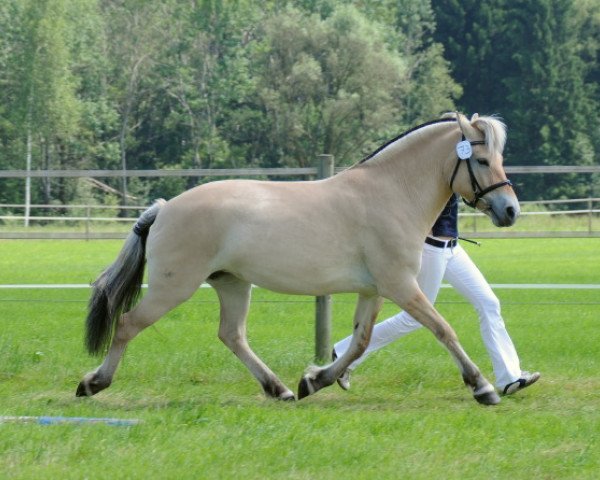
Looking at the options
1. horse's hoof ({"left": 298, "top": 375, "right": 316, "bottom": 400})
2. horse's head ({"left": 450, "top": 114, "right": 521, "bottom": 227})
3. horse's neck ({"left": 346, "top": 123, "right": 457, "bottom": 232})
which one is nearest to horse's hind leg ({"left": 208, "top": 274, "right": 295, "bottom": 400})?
horse's hoof ({"left": 298, "top": 375, "right": 316, "bottom": 400})

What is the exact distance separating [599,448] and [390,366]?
302cm

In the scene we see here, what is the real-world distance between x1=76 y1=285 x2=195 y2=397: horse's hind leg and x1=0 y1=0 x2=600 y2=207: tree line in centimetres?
4531

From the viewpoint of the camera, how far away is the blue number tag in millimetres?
7371

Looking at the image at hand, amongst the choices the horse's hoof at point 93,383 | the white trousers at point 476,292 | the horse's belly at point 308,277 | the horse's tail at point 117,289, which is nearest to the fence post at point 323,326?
the white trousers at point 476,292

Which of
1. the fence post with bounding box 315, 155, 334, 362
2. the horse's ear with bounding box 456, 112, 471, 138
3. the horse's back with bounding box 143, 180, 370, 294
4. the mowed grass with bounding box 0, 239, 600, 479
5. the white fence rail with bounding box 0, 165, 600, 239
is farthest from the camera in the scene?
the white fence rail with bounding box 0, 165, 600, 239

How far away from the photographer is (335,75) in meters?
56.8

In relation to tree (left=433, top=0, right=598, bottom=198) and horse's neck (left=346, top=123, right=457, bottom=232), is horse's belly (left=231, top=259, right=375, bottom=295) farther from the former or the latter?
tree (left=433, top=0, right=598, bottom=198)

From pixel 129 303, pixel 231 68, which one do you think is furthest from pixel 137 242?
pixel 231 68

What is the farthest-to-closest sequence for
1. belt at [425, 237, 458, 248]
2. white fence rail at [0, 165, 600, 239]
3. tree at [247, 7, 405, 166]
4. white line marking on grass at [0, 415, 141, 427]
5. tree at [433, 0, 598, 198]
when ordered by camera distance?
1. tree at [433, 0, 598, 198]
2. tree at [247, 7, 405, 166]
3. white fence rail at [0, 165, 600, 239]
4. belt at [425, 237, 458, 248]
5. white line marking on grass at [0, 415, 141, 427]

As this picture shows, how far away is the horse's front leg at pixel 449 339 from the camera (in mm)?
7301

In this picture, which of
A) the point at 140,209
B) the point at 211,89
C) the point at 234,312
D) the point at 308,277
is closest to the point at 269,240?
the point at 308,277

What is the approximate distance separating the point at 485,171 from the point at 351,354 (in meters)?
1.42

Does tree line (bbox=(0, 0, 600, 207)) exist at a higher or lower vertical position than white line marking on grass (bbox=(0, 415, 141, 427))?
lower

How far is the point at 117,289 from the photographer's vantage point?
25.3 ft
